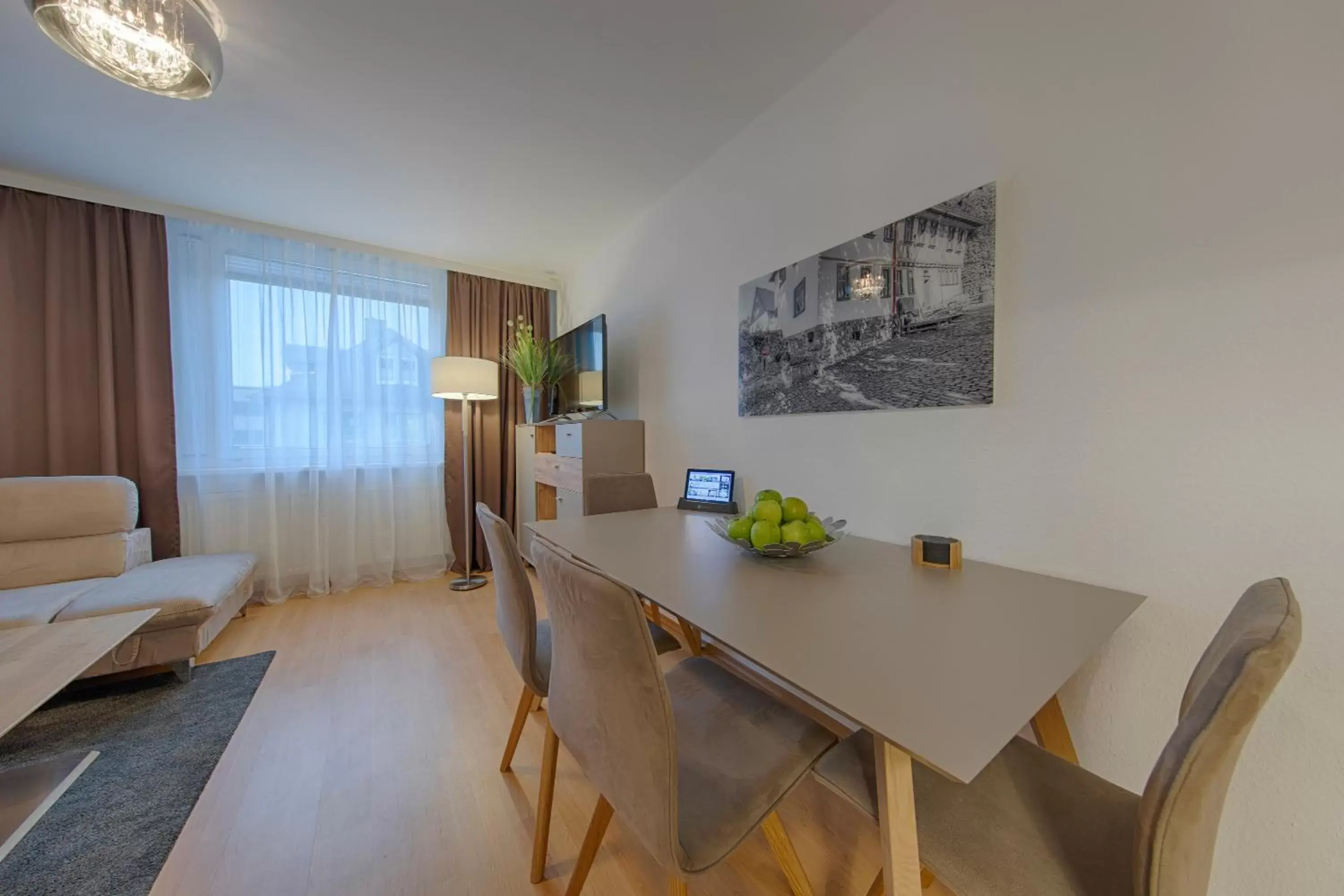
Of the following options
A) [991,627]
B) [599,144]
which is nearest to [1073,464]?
[991,627]

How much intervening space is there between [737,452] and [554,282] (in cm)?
270

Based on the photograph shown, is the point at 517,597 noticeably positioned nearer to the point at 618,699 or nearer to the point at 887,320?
the point at 618,699

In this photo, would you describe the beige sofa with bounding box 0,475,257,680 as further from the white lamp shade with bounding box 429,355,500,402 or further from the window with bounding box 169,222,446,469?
the white lamp shade with bounding box 429,355,500,402

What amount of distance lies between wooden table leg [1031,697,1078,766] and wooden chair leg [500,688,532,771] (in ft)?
4.49

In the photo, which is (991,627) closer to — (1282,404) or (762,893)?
(1282,404)

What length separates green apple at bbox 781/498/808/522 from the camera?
1214mm

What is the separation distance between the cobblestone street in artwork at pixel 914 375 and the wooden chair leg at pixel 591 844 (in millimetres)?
1355

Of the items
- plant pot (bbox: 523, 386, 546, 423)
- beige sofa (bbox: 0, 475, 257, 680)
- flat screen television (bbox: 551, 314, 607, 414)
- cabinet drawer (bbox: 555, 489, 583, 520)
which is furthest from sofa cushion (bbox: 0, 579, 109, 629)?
flat screen television (bbox: 551, 314, 607, 414)

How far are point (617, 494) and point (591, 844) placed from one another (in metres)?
1.40

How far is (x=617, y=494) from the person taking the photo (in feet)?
7.17

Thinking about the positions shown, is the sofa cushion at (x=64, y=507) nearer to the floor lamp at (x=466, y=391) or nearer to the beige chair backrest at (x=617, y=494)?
the floor lamp at (x=466, y=391)

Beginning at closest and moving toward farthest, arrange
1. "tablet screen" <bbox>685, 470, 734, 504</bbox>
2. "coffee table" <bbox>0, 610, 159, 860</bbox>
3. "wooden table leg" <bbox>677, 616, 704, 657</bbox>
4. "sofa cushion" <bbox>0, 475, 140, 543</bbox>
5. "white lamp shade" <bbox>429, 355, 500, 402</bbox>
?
1. "coffee table" <bbox>0, 610, 159, 860</bbox>
2. "wooden table leg" <bbox>677, 616, 704, 657</bbox>
3. "tablet screen" <bbox>685, 470, 734, 504</bbox>
4. "sofa cushion" <bbox>0, 475, 140, 543</bbox>
5. "white lamp shade" <bbox>429, 355, 500, 402</bbox>

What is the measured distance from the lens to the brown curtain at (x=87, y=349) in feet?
7.69

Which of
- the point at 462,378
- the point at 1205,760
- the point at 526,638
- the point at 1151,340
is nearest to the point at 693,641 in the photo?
the point at 526,638
